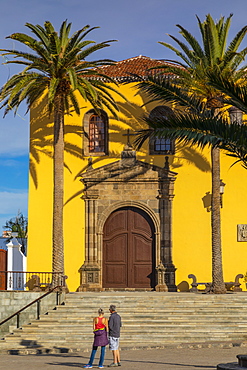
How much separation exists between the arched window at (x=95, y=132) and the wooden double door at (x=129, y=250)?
261 centimetres

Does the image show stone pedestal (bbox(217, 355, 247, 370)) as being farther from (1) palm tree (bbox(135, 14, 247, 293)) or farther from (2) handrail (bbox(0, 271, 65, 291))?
(2) handrail (bbox(0, 271, 65, 291))

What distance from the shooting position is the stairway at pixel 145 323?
18.6 m

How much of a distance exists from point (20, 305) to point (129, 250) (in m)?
5.26

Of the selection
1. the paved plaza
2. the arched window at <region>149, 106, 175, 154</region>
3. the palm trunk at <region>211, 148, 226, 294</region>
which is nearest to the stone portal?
the arched window at <region>149, 106, 175, 154</region>

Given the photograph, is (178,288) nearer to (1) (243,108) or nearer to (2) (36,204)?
(2) (36,204)

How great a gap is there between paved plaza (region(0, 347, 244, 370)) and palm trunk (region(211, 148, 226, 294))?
6029 millimetres

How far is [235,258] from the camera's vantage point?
25344mm

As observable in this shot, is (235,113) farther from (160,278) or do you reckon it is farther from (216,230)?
(160,278)

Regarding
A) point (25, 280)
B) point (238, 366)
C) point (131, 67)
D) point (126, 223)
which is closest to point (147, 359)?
point (238, 366)

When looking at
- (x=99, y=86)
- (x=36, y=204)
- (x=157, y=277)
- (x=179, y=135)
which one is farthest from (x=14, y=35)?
(x=179, y=135)

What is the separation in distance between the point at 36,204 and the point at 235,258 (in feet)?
25.9

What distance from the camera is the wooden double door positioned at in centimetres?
2588

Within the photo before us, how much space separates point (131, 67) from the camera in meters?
27.7

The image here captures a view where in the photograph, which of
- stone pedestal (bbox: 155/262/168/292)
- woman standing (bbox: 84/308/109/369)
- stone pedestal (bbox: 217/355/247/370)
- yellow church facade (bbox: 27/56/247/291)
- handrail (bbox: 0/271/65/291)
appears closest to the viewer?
stone pedestal (bbox: 217/355/247/370)
